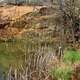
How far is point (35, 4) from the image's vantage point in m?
20.7

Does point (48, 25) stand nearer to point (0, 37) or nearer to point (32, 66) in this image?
point (0, 37)

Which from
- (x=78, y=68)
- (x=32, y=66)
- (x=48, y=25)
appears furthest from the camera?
(x=48, y=25)

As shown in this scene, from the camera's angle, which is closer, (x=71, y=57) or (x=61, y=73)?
(x=61, y=73)

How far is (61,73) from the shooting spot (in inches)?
386

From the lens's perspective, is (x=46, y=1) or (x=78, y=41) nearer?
(x=78, y=41)

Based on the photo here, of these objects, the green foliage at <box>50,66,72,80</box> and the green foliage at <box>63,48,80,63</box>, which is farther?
the green foliage at <box>63,48,80,63</box>

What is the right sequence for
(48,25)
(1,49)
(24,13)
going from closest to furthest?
(1,49) < (48,25) < (24,13)

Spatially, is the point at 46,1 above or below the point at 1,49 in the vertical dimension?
above

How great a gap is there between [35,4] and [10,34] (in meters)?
2.85

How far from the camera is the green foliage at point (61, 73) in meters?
9.63

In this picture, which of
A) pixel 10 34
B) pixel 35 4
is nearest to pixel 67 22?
pixel 10 34

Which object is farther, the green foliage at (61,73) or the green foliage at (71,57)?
the green foliage at (71,57)

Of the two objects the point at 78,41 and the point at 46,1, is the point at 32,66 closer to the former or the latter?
the point at 78,41

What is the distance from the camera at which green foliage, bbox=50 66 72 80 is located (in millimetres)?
9633
